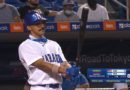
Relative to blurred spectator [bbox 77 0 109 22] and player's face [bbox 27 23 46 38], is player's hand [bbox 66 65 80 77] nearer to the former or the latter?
player's face [bbox 27 23 46 38]

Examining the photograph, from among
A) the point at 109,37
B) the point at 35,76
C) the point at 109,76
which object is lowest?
the point at 109,76

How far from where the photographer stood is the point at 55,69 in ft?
13.3

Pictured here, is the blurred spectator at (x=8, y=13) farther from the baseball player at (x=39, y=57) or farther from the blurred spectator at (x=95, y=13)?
the baseball player at (x=39, y=57)

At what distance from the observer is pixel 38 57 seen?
13.7ft

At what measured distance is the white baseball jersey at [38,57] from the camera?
4184 mm

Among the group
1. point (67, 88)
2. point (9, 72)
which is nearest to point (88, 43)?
point (9, 72)

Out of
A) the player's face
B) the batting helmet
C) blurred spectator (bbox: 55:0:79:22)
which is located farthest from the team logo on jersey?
blurred spectator (bbox: 55:0:79:22)

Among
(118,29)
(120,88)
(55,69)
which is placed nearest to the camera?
(55,69)

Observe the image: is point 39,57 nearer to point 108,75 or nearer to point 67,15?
point 108,75

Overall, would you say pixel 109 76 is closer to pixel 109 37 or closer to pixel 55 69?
pixel 109 37

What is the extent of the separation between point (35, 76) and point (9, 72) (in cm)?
345

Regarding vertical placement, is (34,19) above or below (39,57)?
above

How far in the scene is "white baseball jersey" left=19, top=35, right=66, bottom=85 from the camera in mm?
4184

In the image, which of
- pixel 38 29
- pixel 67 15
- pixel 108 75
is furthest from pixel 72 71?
pixel 67 15
